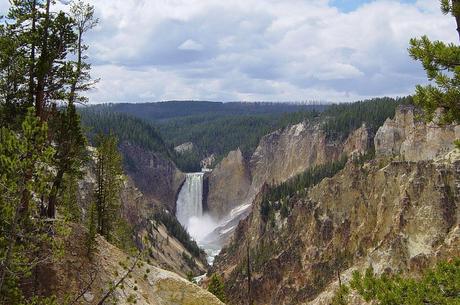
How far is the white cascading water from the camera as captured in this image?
583ft

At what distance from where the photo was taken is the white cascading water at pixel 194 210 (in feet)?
583

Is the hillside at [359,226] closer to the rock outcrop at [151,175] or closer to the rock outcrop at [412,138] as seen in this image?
the rock outcrop at [412,138]

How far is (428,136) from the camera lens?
94.8 m

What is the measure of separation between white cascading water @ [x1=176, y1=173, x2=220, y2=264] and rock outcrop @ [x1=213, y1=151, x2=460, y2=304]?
198 ft

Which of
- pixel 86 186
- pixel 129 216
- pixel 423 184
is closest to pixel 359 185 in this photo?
pixel 423 184

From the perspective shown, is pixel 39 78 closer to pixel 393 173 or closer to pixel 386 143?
pixel 393 173

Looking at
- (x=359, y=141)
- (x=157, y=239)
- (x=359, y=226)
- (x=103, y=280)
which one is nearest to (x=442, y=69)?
(x=103, y=280)

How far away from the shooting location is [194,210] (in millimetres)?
187000

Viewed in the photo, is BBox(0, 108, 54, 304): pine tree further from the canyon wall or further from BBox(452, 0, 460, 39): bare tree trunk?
the canyon wall

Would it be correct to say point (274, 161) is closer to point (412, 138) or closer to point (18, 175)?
point (412, 138)

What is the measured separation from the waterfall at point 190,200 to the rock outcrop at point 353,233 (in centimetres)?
6863

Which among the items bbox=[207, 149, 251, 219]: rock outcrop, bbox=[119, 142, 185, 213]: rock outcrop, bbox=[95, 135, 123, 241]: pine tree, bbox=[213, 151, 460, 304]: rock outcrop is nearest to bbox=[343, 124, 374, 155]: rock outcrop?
bbox=[213, 151, 460, 304]: rock outcrop

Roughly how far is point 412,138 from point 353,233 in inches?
1144

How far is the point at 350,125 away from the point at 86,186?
291 feet
